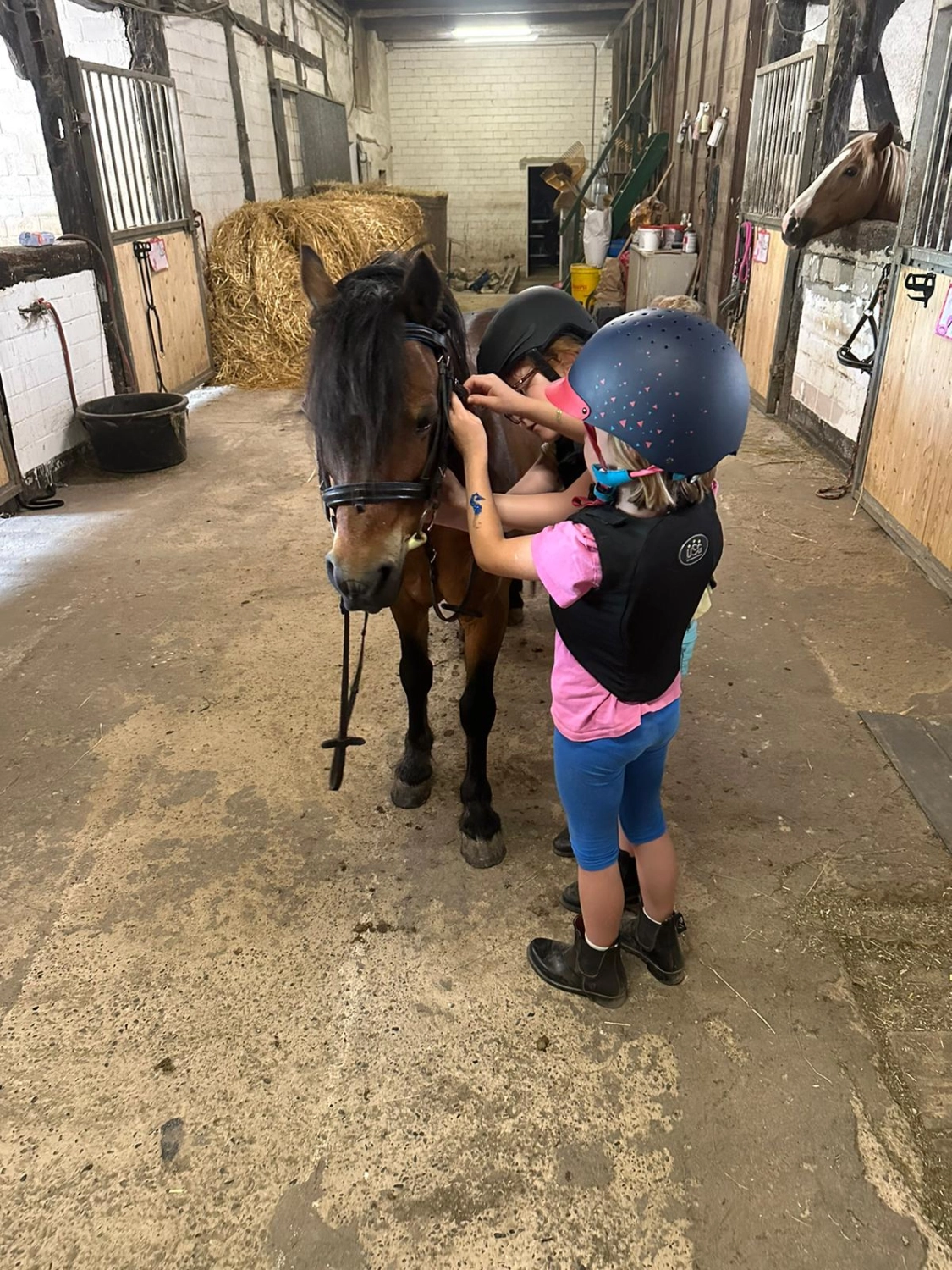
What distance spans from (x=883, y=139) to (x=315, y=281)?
4.26 m

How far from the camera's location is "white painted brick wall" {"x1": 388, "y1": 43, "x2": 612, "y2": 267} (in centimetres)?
1399

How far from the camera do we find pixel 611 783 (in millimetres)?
1379

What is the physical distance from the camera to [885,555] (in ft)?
11.7

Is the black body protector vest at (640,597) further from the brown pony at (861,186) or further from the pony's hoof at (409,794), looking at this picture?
the brown pony at (861,186)

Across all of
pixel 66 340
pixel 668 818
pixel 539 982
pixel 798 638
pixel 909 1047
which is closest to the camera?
pixel 909 1047

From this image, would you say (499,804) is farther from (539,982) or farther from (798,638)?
(798,638)

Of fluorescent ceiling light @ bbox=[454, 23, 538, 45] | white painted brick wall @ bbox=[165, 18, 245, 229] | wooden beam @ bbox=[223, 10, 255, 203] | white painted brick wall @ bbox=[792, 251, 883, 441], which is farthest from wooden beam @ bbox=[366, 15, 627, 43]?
white painted brick wall @ bbox=[792, 251, 883, 441]

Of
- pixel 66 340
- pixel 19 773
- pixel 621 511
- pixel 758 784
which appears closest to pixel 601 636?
pixel 621 511

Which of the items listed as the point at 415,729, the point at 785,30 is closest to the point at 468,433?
the point at 415,729

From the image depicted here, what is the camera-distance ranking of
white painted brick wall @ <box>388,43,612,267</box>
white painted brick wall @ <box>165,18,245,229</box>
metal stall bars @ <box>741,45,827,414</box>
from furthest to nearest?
white painted brick wall @ <box>388,43,612,267</box>
white painted brick wall @ <box>165,18,245,229</box>
metal stall bars @ <box>741,45,827,414</box>

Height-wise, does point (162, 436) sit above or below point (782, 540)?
above

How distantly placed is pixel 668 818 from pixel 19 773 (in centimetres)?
186

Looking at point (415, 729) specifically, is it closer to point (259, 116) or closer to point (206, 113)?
point (206, 113)

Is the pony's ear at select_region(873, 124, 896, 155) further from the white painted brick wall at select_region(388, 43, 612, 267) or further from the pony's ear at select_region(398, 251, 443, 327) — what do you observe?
the white painted brick wall at select_region(388, 43, 612, 267)
